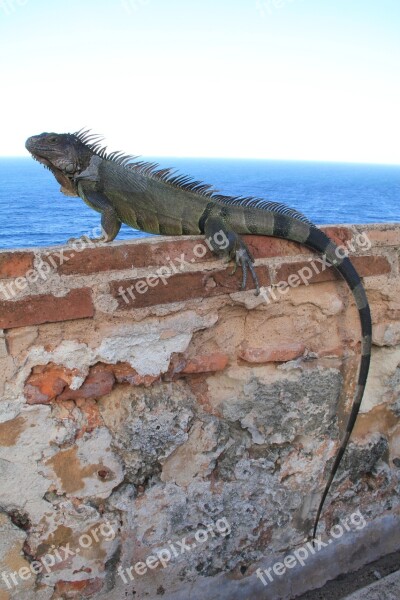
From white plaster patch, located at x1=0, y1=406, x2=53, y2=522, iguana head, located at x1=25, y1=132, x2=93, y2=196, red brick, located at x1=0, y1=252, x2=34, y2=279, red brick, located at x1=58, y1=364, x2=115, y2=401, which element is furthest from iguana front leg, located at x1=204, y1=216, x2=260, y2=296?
iguana head, located at x1=25, y1=132, x2=93, y2=196

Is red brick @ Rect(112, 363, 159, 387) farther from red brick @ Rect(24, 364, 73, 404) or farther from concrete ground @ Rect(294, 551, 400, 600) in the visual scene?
concrete ground @ Rect(294, 551, 400, 600)

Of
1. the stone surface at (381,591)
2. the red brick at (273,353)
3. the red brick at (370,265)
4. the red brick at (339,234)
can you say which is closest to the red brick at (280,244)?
the red brick at (339,234)

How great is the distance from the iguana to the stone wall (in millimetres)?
75

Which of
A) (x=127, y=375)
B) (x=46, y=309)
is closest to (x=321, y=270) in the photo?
(x=127, y=375)

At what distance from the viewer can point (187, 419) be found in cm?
227

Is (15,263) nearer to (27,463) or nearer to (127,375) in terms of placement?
(127,375)

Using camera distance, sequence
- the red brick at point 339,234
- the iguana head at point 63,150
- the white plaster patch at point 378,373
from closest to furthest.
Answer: the red brick at point 339,234 → the white plaster patch at point 378,373 → the iguana head at point 63,150

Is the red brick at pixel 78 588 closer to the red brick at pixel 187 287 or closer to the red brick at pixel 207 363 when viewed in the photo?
the red brick at pixel 207 363

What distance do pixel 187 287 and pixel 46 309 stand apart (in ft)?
1.74

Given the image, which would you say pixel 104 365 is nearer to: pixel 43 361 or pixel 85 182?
pixel 43 361

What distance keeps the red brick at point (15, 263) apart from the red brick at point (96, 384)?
442 millimetres

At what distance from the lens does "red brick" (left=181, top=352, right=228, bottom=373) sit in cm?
227

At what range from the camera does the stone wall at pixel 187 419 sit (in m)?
2.02

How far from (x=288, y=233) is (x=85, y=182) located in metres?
1.27
